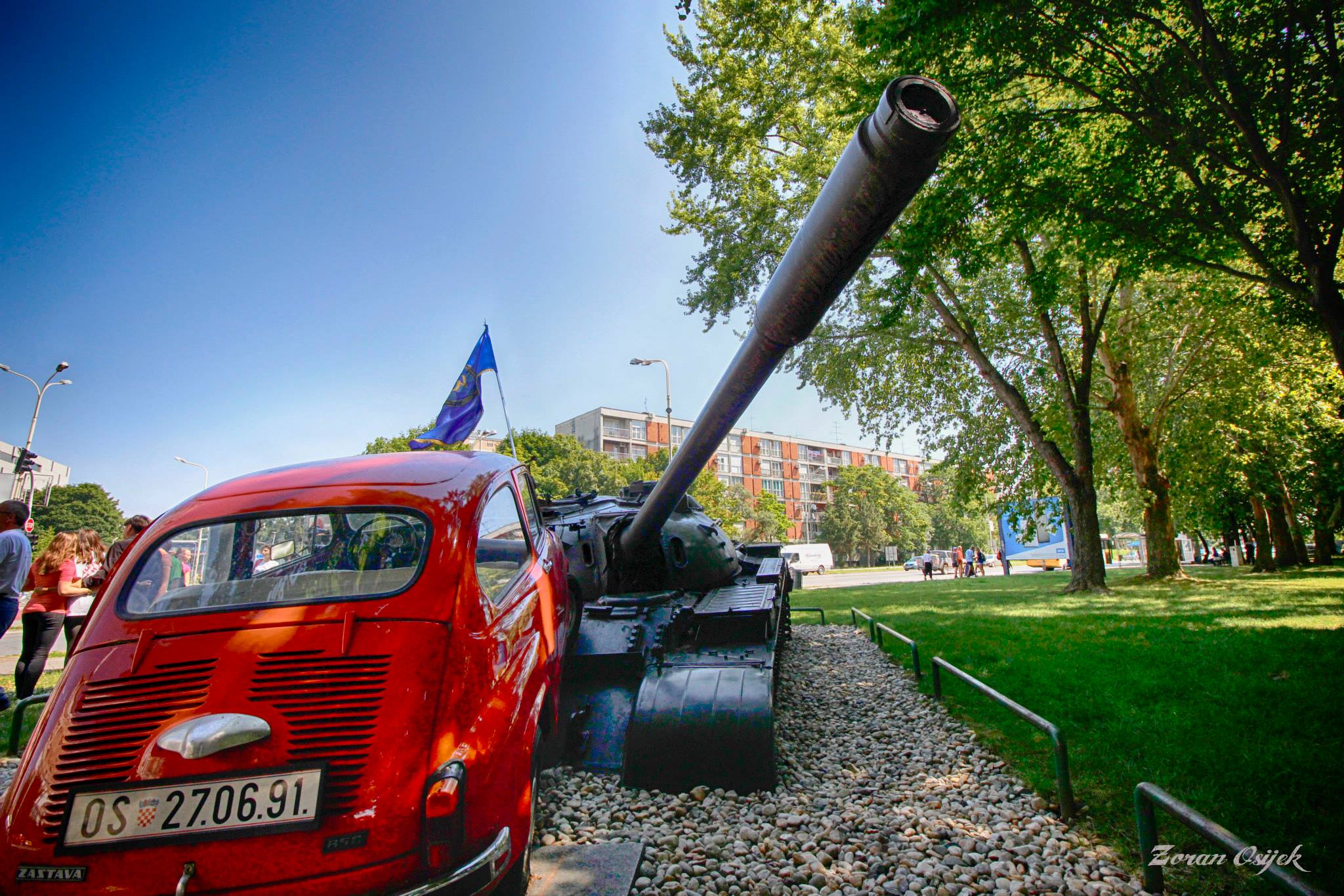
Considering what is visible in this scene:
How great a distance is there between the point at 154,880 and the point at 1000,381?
17.1m

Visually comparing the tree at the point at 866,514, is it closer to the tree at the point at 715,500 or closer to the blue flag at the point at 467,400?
the tree at the point at 715,500

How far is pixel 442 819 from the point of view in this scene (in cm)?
236

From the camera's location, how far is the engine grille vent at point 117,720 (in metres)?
2.34

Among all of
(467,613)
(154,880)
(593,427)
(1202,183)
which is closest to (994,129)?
(1202,183)

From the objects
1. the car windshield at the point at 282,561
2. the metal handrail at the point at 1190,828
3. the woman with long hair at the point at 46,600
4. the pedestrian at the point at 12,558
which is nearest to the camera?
the metal handrail at the point at 1190,828

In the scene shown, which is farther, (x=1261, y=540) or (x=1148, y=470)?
(x=1261, y=540)

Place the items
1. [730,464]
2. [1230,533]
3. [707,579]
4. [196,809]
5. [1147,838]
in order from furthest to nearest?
1. [730,464]
2. [1230,533]
3. [707,579]
4. [1147,838]
5. [196,809]

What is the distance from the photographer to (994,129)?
8102mm

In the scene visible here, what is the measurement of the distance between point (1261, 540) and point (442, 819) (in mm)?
28322

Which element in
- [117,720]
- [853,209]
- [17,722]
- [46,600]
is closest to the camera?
[853,209]

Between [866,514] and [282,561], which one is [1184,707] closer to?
[282,561]

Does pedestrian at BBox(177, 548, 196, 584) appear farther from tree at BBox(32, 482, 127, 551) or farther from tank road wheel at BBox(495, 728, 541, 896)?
tree at BBox(32, 482, 127, 551)

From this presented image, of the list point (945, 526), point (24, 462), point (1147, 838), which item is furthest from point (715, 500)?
point (945, 526)

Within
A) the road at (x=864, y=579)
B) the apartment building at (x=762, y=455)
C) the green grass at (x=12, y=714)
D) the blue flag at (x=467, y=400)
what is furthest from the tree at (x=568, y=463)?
the green grass at (x=12, y=714)
